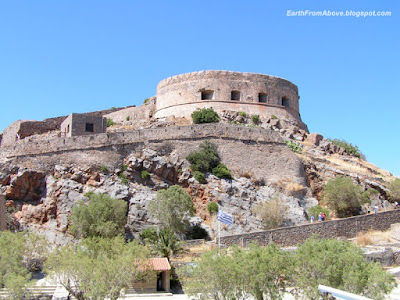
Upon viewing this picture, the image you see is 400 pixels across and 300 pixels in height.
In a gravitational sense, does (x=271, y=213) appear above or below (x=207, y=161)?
below

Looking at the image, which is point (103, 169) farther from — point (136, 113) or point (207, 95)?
point (136, 113)

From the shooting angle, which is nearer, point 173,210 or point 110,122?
point 173,210

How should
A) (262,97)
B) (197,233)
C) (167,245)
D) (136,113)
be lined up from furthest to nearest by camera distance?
1. (136,113)
2. (262,97)
3. (197,233)
4. (167,245)

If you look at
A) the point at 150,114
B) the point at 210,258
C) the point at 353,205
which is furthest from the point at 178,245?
the point at 150,114

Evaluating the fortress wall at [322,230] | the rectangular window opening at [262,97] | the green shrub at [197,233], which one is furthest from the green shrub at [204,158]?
the rectangular window opening at [262,97]

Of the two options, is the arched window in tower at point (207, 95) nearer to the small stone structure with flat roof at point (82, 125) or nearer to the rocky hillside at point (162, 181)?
the rocky hillside at point (162, 181)

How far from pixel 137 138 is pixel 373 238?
14588 millimetres

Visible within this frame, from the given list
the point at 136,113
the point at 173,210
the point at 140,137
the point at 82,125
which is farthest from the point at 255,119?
the point at 173,210

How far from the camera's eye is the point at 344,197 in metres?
28.4

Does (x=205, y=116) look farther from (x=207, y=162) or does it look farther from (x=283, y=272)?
(x=283, y=272)

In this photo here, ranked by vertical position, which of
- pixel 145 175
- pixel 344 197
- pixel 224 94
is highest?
pixel 224 94

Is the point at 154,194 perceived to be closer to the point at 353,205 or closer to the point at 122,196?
the point at 122,196

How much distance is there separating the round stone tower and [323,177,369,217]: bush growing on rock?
12.8m

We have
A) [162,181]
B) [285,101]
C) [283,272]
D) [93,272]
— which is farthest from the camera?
[285,101]
